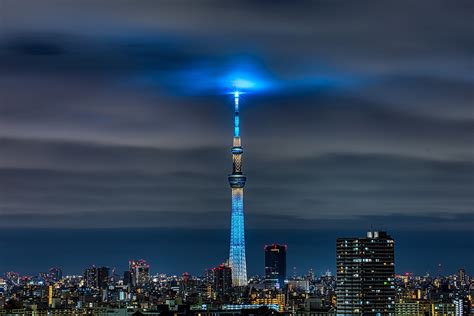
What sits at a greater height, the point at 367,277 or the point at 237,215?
the point at 237,215

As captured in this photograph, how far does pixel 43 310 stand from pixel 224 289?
24.7 m

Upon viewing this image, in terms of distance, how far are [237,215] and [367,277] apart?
2067 centimetres

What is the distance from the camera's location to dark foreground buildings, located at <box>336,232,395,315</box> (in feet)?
172

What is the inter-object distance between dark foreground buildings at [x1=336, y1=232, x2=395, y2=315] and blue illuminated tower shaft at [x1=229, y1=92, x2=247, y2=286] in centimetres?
1917

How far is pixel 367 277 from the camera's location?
2088 inches

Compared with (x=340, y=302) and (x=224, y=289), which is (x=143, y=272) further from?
(x=340, y=302)

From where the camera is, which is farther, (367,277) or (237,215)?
(237,215)

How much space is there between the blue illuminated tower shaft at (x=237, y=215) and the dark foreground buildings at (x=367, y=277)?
19.2m

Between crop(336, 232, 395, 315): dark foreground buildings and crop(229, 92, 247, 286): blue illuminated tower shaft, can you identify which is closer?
crop(336, 232, 395, 315): dark foreground buildings

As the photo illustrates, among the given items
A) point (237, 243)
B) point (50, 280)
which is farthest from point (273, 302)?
point (50, 280)

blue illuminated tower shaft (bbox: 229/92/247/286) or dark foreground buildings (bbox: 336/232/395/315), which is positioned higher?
blue illuminated tower shaft (bbox: 229/92/247/286)

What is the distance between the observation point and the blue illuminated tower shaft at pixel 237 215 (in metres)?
72.1

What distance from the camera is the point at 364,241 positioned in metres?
53.9

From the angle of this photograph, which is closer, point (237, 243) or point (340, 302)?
point (340, 302)
